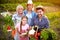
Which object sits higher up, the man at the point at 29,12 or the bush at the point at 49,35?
the man at the point at 29,12

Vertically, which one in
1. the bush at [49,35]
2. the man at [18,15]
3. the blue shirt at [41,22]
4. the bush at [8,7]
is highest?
the bush at [8,7]

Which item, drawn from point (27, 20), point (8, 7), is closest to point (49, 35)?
point (27, 20)

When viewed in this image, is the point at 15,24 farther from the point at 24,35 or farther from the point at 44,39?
the point at 44,39

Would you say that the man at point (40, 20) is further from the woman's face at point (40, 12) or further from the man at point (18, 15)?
the man at point (18, 15)

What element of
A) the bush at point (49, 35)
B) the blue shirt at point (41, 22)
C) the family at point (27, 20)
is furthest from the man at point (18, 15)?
the bush at point (49, 35)

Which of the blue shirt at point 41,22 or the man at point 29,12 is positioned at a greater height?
the man at point 29,12

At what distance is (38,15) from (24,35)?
22 cm

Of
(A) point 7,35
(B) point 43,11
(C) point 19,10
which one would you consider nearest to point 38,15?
(B) point 43,11

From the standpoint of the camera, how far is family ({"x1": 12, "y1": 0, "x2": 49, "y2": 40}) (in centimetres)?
185

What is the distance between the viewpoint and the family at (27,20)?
6.07 feet

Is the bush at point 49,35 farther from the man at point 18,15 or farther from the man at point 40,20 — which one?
the man at point 18,15

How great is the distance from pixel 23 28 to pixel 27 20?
0.08 metres

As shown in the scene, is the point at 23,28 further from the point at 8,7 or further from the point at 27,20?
the point at 8,7

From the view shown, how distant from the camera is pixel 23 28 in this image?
1876mm
